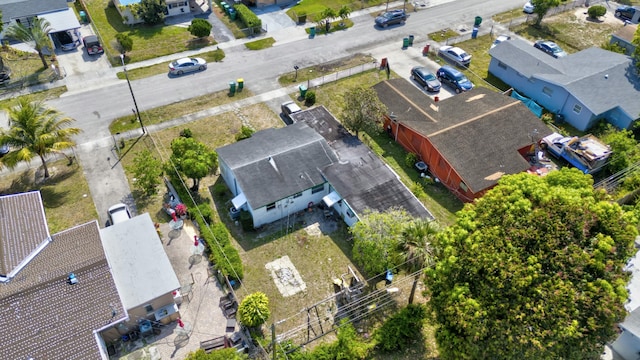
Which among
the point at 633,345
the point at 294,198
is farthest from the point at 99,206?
the point at 633,345

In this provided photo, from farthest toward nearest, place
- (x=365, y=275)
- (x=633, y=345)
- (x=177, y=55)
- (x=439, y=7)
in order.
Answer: (x=439, y=7) → (x=177, y=55) → (x=365, y=275) → (x=633, y=345)

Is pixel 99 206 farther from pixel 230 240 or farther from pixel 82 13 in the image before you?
pixel 82 13

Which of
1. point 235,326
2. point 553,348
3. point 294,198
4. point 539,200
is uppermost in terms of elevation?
point 539,200

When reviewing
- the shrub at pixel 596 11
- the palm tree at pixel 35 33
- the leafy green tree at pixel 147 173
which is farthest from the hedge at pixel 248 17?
the shrub at pixel 596 11

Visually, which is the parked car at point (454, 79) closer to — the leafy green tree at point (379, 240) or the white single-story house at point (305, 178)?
the white single-story house at point (305, 178)

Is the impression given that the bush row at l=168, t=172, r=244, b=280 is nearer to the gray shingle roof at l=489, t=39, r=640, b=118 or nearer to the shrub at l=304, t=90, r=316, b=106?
the shrub at l=304, t=90, r=316, b=106

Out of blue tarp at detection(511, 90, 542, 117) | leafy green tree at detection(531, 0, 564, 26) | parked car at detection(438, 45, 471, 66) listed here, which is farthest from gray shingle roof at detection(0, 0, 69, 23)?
leafy green tree at detection(531, 0, 564, 26)

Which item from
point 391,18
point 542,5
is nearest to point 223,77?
point 391,18
